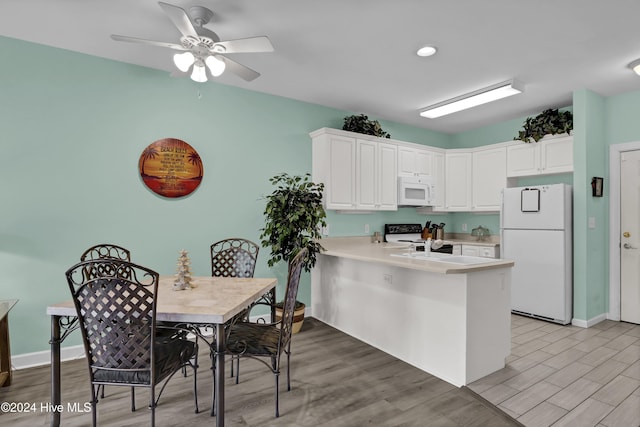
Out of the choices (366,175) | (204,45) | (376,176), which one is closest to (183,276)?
(204,45)

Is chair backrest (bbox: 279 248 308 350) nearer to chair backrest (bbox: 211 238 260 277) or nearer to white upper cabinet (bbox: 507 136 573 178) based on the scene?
chair backrest (bbox: 211 238 260 277)

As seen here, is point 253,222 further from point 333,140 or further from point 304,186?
point 333,140

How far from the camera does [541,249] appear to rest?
3932 mm

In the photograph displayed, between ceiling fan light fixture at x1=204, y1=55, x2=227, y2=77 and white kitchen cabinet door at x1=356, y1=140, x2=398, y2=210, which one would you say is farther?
white kitchen cabinet door at x1=356, y1=140, x2=398, y2=210

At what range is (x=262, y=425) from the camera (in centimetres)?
198

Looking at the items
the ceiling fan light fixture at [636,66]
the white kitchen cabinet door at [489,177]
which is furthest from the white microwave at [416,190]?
the ceiling fan light fixture at [636,66]

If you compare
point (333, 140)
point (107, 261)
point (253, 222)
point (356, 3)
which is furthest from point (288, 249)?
point (356, 3)

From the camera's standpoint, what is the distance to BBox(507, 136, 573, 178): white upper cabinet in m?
4.05

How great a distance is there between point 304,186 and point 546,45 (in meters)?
2.48

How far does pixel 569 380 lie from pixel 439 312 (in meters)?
1.08

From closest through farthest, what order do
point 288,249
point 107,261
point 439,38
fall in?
point 107,261 → point 439,38 → point 288,249

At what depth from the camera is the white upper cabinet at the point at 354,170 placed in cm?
405

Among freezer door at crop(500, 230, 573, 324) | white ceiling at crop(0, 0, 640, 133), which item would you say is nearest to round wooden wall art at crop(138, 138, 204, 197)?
white ceiling at crop(0, 0, 640, 133)

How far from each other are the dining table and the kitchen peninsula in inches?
50.1
